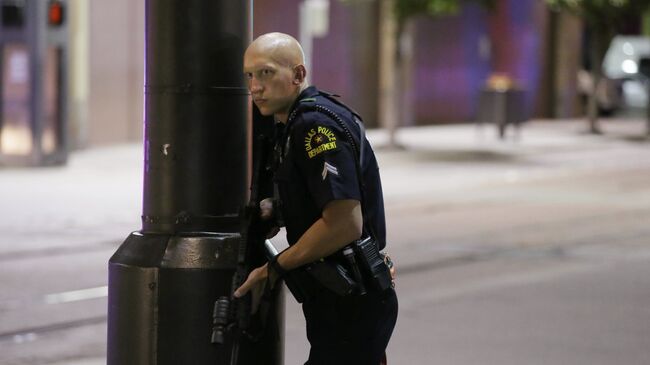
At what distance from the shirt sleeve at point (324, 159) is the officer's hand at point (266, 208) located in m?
0.25

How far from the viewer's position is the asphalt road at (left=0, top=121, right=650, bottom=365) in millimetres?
8070

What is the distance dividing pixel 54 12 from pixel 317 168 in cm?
1602

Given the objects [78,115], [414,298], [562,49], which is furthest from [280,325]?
[562,49]

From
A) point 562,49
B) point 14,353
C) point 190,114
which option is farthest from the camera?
point 562,49

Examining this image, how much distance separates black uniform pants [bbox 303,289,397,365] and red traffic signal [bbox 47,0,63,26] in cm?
1584

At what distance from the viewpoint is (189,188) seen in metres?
4.90

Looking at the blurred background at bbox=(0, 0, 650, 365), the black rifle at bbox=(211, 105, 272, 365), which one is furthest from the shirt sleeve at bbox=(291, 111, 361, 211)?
the blurred background at bbox=(0, 0, 650, 365)

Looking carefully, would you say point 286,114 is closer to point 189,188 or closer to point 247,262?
point 247,262

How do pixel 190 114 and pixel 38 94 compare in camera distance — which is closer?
pixel 190 114

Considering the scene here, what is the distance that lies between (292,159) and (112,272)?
3.84ft

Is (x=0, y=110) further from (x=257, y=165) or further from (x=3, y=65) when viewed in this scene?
Answer: (x=257, y=165)

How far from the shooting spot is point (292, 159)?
4.14 meters

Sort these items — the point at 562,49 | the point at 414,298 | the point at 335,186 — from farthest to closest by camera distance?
the point at 562,49 < the point at 414,298 < the point at 335,186

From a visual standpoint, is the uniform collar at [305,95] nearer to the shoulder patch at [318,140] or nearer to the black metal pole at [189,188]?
the shoulder patch at [318,140]
